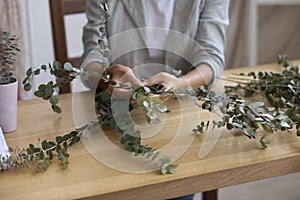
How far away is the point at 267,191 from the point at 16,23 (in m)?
1.22

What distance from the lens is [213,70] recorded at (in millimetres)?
1454

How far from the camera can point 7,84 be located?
1.14m

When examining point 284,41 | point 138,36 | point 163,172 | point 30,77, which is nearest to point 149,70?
point 138,36

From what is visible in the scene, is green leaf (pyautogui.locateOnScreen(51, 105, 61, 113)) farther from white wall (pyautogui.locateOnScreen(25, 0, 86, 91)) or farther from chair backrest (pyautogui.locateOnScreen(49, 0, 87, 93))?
white wall (pyautogui.locateOnScreen(25, 0, 86, 91))

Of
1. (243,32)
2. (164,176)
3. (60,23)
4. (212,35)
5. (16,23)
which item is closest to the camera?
(164,176)

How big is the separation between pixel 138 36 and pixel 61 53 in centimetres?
30

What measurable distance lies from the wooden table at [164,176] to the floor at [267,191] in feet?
3.75

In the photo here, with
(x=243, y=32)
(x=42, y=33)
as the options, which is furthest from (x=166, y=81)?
(x=243, y=32)

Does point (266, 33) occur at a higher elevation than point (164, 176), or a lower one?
higher

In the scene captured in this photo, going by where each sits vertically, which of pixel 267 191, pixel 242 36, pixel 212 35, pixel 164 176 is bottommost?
pixel 267 191

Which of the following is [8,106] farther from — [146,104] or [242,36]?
[242,36]

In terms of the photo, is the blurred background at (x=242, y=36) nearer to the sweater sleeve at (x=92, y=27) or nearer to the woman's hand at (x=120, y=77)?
the sweater sleeve at (x=92, y=27)

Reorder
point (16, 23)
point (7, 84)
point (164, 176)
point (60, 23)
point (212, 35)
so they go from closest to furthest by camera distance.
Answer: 1. point (164, 176)
2. point (7, 84)
3. point (212, 35)
4. point (60, 23)
5. point (16, 23)

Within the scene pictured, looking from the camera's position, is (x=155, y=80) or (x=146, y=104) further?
(x=155, y=80)
